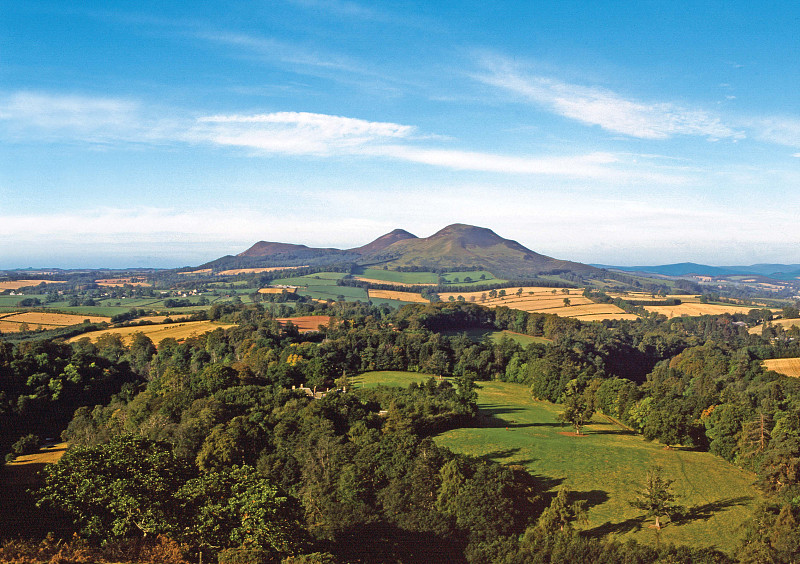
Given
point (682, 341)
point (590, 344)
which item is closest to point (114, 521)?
point (590, 344)

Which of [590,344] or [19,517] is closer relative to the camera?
[19,517]

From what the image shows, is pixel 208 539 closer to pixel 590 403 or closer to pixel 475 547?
pixel 475 547

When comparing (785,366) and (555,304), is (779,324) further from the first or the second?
(555,304)

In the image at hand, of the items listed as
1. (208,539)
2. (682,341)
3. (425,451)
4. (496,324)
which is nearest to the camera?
(208,539)

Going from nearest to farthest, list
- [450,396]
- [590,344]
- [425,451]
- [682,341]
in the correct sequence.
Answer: [425,451], [450,396], [590,344], [682,341]

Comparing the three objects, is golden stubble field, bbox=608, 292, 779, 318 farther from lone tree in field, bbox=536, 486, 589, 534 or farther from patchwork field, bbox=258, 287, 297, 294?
lone tree in field, bbox=536, 486, 589, 534

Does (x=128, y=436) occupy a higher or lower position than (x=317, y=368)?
higher

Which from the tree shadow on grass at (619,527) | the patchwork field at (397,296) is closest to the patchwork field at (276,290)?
the patchwork field at (397,296)

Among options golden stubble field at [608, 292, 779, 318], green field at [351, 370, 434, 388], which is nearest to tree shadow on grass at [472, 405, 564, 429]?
green field at [351, 370, 434, 388]
